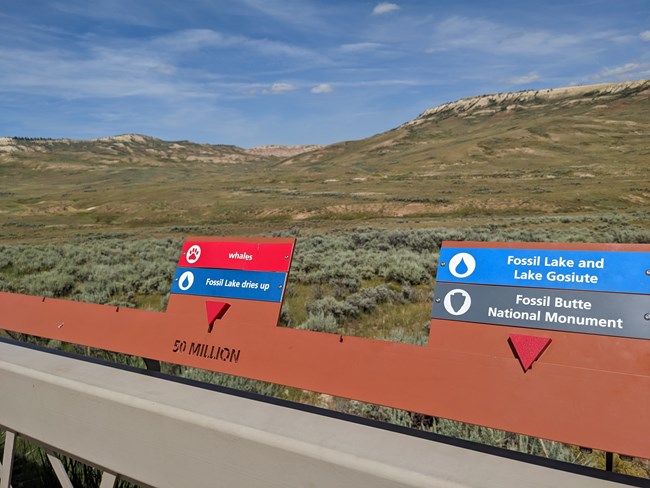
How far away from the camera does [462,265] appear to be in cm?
275

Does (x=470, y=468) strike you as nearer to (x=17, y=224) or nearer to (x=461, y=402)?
(x=461, y=402)

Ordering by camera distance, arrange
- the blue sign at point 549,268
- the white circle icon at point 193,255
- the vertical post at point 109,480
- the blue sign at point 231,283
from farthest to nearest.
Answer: the white circle icon at point 193,255 → the blue sign at point 231,283 → the blue sign at point 549,268 → the vertical post at point 109,480

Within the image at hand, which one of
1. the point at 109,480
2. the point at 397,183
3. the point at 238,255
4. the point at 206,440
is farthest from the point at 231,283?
the point at 397,183

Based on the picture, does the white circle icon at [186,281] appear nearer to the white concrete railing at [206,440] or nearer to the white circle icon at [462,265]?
the white concrete railing at [206,440]

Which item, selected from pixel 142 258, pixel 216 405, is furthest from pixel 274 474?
pixel 142 258

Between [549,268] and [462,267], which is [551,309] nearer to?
[549,268]

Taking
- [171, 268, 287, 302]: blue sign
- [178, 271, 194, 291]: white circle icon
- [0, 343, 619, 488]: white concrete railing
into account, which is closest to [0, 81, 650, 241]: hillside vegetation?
[171, 268, 287, 302]: blue sign

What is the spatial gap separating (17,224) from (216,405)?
57207 millimetres

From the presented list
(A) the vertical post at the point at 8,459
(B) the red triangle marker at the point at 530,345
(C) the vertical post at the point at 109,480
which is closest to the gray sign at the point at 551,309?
(B) the red triangle marker at the point at 530,345

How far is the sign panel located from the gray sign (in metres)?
1.01

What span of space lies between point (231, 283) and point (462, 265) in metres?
1.46

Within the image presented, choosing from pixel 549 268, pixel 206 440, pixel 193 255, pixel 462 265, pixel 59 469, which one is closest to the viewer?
pixel 206 440

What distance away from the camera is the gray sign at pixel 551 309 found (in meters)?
2.18

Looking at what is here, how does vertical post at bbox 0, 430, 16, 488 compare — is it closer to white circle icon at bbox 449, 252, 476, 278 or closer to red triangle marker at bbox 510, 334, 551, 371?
red triangle marker at bbox 510, 334, 551, 371
